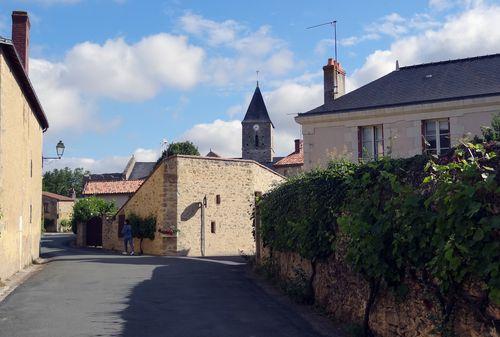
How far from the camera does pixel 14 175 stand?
50.9ft

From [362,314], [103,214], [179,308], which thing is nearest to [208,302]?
[179,308]

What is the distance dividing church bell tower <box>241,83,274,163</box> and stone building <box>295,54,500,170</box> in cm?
6320

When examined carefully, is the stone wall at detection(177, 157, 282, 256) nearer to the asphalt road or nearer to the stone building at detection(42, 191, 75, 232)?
the asphalt road

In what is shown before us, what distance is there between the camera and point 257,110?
291 feet

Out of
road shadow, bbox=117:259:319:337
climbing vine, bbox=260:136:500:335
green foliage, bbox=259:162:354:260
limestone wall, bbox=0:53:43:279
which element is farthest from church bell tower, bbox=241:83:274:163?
climbing vine, bbox=260:136:500:335

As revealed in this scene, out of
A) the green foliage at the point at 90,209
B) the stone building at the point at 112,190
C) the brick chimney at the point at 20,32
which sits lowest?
the green foliage at the point at 90,209

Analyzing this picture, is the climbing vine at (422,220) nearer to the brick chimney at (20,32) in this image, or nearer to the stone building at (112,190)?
the brick chimney at (20,32)

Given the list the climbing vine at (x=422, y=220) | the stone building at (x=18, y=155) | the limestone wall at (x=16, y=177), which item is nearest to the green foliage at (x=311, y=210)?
the climbing vine at (x=422, y=220)

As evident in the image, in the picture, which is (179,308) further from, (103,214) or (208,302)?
(103,214)

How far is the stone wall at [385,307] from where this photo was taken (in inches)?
222

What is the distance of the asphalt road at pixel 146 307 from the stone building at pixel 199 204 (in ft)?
31.3

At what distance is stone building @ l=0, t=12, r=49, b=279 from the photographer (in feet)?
44.6

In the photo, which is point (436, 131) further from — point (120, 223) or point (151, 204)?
point (120, 223)

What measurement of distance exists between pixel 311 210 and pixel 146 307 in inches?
133
